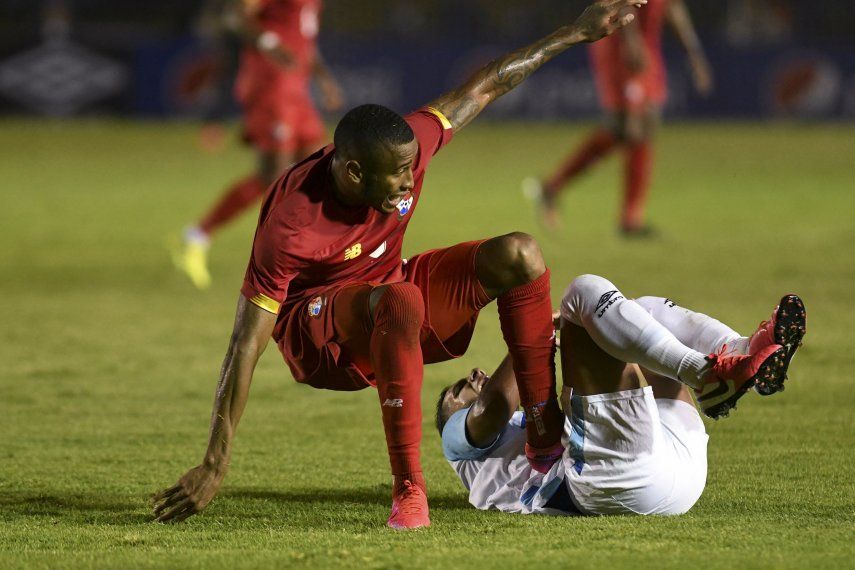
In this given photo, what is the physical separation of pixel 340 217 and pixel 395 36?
18.3m

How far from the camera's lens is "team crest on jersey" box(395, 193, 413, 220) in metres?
4.59

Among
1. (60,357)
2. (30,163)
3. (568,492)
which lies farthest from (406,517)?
(30,163)

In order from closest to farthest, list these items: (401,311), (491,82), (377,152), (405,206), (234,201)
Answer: (401,311) < (377,152) < (405,206) < (491,82) < (234,201)

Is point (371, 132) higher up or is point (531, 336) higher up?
point (371, 132)

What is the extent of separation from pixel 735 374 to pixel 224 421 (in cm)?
149

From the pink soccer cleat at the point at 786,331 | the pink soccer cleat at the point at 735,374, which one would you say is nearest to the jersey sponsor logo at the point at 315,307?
the pink soccer cleat at the point at 735,374

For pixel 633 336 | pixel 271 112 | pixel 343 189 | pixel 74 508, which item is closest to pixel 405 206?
pixel 343 189

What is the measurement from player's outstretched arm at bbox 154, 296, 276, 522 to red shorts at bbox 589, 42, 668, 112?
7.58 m

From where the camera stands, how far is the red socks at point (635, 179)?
11.2 metres

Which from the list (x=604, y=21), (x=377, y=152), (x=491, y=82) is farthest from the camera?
(x=491, y=82)

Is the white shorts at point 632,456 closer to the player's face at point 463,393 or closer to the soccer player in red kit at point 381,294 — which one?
the soccer player in red kit at point 381,294

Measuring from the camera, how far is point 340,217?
4.48m

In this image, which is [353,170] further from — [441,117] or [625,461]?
[625,461]

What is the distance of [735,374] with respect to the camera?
392 centimetres
